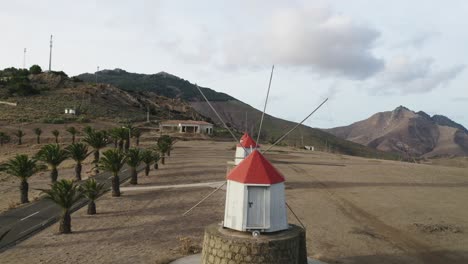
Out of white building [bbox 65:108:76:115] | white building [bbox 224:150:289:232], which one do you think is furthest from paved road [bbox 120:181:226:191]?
white building [bbox 65:108:76:115]

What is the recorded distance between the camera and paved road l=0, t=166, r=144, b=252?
1923 cm

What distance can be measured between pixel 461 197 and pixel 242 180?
2404 cm

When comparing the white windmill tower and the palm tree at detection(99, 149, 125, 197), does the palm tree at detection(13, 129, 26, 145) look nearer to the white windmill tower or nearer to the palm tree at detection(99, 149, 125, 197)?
the palm tree at detection(99, 149, 125, 197)

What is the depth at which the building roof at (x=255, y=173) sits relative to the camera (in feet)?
44.0

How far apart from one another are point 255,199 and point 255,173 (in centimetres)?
Result: 78

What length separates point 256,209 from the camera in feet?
43.9

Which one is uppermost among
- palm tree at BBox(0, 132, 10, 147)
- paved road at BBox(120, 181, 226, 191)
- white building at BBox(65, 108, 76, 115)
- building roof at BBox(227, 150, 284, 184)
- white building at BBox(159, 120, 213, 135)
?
white building at BBox(65, 108, 76, 115)

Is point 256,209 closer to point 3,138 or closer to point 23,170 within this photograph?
point 23,170

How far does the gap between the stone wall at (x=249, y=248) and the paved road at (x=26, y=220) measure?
956 centimetres

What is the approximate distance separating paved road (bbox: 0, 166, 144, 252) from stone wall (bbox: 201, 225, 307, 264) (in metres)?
9.56

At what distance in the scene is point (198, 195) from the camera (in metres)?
28.9

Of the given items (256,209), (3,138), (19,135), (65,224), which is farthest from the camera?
(19,135)

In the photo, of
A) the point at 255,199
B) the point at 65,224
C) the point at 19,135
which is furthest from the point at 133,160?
the point at 19,135

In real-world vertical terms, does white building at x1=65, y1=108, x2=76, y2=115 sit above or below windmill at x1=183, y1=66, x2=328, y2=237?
above
